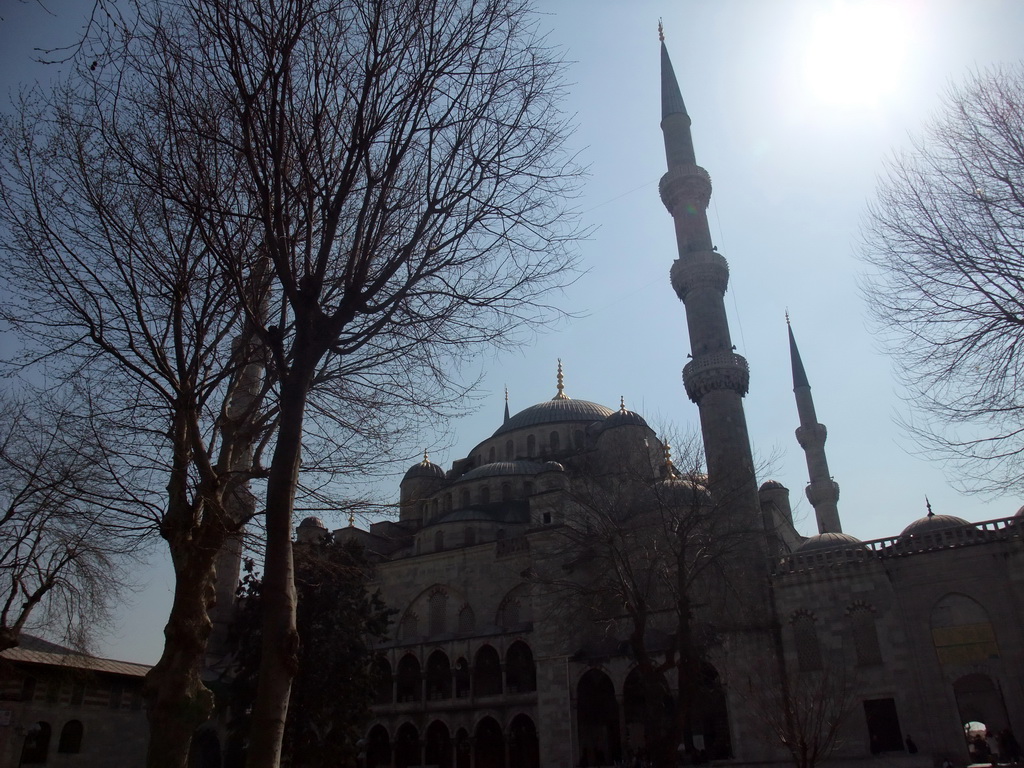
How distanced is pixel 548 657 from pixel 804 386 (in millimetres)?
19858

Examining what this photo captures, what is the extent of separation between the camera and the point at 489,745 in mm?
26922

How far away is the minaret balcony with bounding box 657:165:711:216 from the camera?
27406 millimetres

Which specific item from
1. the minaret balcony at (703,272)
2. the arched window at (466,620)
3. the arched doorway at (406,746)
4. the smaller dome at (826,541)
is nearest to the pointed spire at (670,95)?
the minaret balcony at (703,272)

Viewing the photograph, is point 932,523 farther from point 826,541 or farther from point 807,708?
point 807,708

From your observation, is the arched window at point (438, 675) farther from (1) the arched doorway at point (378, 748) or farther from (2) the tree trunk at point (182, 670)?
(2) the tree trunk at point (182, 670)

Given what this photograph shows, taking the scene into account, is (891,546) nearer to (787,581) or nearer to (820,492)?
(787,581)

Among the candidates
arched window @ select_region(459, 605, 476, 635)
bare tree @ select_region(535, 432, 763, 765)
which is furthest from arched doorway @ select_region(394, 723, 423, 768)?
bare tree @ select_region(535, 432, 763, 765)

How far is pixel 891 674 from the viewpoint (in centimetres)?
1925

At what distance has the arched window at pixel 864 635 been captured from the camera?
64.7ft

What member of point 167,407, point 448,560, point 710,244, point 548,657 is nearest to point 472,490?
point 448,560

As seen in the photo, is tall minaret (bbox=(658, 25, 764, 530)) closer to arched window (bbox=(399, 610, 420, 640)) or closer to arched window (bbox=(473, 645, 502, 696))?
arched window (bbox=(473, 645, 502, 696))

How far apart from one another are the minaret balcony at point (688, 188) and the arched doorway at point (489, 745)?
20.0 m

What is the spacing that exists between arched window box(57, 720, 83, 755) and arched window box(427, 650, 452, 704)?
11.4m

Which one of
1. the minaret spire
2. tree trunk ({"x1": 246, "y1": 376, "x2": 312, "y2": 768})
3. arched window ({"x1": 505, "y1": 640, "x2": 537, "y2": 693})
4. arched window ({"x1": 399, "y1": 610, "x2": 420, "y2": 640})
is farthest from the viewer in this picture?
arched window ({"x1": 399, "y1": 610, "x2": 420, "y2": 640})
